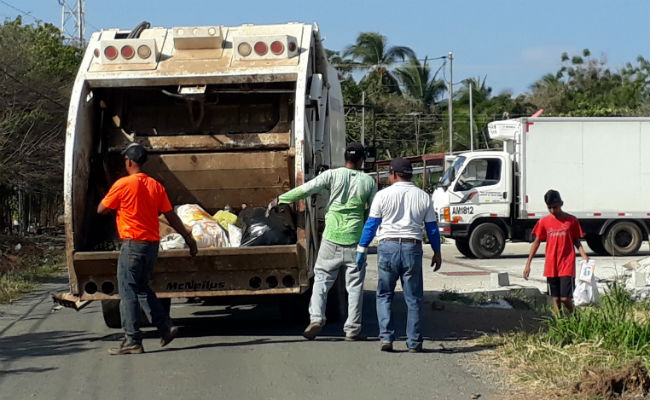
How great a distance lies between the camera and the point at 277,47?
28.6 ft

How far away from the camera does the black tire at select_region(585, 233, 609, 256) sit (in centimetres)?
2125

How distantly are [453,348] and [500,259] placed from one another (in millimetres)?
13379

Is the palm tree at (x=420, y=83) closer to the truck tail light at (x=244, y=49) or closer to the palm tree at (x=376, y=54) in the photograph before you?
the palm tree at (x=376, y=54)

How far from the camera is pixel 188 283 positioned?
8336 millimetres

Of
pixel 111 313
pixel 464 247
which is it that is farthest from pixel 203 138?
pixel 464 247

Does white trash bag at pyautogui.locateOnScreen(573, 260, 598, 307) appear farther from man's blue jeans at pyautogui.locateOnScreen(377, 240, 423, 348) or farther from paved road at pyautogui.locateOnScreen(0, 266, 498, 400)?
man's blue jeans at pyautogui.locateOnScreen(377, 240, 423, 348)

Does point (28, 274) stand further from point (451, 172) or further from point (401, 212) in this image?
point (401, 212)

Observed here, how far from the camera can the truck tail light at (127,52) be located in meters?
8.76

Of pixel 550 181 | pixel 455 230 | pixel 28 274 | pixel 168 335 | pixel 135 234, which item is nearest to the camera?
pixel 135 234

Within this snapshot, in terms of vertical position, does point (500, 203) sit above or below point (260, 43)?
below

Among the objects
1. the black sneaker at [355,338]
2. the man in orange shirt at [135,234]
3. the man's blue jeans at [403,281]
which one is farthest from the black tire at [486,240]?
the man in orange shirt at [135,234]

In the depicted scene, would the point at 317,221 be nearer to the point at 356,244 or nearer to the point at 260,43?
the point at 356,244

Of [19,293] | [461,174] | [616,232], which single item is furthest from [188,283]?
[616,232]

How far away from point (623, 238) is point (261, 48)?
1454 cm
